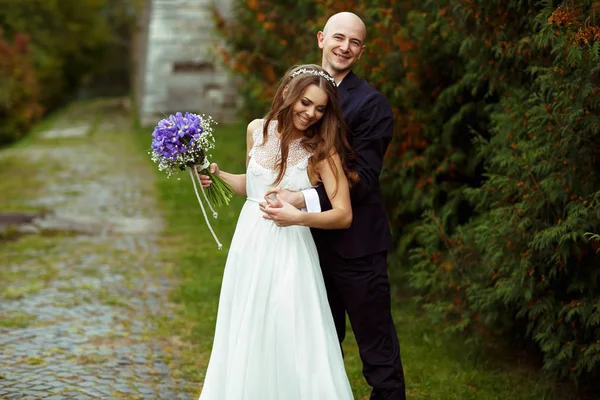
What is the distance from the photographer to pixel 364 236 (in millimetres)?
3918

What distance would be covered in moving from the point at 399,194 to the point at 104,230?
443cm

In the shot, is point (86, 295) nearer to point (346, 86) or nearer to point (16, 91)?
point (346, 86)

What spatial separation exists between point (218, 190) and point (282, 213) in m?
0.55

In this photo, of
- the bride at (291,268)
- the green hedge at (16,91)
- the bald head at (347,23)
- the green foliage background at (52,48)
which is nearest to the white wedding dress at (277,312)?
the bride at (291,268)

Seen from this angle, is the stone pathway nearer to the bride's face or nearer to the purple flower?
the purple flower

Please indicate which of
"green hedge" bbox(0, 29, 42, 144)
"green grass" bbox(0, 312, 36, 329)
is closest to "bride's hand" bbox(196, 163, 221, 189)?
"green grass" bbox(0, 312, 36, 329)

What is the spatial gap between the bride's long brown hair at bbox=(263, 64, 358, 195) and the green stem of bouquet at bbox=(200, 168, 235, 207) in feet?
1.16

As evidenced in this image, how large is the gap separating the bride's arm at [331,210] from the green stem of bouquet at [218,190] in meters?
0.43

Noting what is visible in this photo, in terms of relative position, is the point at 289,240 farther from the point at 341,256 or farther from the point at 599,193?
the point at 599,193

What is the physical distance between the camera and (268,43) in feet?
34.4

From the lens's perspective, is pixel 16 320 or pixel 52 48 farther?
pixel 52 48

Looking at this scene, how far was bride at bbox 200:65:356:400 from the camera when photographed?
3723 mm

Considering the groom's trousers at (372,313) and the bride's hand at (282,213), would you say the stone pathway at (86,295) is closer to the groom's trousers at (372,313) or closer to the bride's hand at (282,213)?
the groom's trousers at (372,313)

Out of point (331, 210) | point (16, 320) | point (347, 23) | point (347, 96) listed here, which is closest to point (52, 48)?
point (16, 320)
